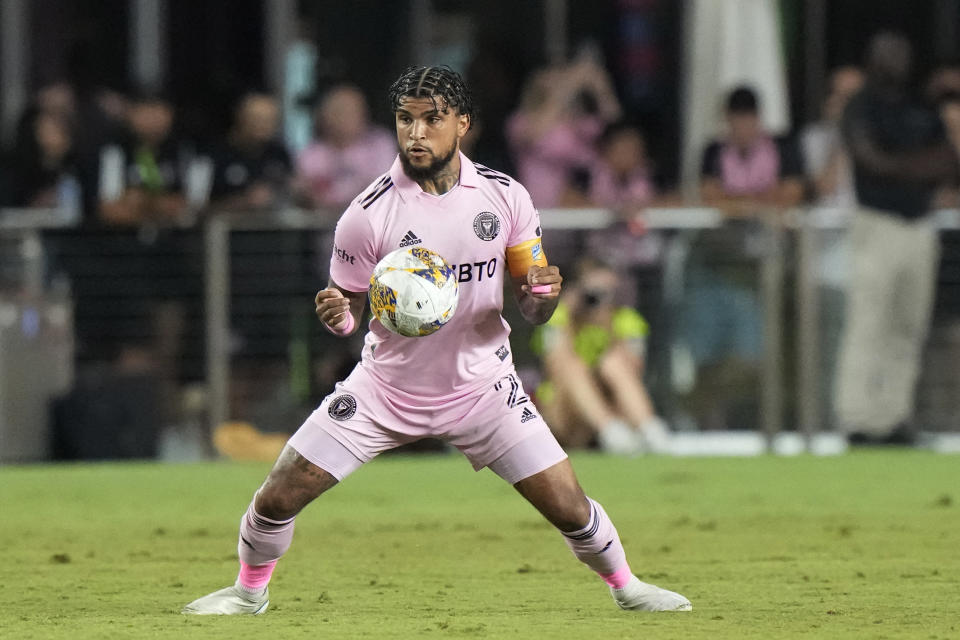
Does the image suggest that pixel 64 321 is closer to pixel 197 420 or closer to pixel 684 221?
pixel 197 420

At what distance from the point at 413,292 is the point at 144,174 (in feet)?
29.2

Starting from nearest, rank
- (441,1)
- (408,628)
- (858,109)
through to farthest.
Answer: (408,628) < (858,109) < (441,1)

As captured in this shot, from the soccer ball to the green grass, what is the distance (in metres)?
1.16

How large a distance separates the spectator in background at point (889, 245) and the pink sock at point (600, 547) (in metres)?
7.78

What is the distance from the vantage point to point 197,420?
1541 cm

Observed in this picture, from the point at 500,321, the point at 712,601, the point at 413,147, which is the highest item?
the point at 413,147

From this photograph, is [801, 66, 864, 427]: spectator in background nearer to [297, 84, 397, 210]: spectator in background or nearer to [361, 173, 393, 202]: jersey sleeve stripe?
[297, 84, 397, 210]: spectator in background

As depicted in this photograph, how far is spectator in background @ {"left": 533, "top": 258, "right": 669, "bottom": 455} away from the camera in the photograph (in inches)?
592

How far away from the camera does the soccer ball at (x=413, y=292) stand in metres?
7.25

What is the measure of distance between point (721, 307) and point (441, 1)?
6425 millimetres

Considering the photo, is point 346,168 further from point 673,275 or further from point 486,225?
point 486,225

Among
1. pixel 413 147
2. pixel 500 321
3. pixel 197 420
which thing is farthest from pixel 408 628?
pixel 197 420

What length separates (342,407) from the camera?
25.3ft

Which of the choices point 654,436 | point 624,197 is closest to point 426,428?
point 654,436
